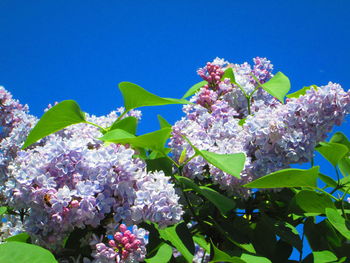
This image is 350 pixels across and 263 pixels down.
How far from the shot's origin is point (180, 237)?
115 centimetres

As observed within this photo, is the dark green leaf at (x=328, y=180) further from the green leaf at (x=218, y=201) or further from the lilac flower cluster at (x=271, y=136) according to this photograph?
the green leaf at (x=218, y=201)

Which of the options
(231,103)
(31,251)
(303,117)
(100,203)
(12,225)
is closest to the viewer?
(31,251)

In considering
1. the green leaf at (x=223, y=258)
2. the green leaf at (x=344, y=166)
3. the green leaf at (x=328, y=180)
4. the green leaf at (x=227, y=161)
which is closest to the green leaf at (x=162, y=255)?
the green leaf at (x=223, y=258)

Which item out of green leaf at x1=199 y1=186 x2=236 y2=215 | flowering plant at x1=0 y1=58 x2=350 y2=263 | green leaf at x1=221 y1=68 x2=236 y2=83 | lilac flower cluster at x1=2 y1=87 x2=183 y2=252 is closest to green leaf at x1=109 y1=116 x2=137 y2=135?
flowering plant at x1=0 y1=58 x2=350 y2=263

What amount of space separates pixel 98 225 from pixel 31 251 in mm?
229

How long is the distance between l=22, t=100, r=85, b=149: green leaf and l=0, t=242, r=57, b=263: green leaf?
0.42 m

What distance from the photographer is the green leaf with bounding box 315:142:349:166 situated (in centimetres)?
131

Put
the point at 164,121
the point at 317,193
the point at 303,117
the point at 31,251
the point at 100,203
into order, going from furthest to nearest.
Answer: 1. the point at 164,121
2. the point at 303,117
3. the point at 317,193
4. the point at 100,203
5. the point at 31,251

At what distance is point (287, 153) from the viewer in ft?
4.44

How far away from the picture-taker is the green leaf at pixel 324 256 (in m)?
1.25

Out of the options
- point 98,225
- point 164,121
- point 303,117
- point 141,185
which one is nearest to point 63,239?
point 98,225

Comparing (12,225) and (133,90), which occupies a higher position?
(133,90)

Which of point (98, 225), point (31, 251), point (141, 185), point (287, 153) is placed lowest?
point (31, 251)

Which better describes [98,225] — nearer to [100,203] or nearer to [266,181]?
[100,203]
